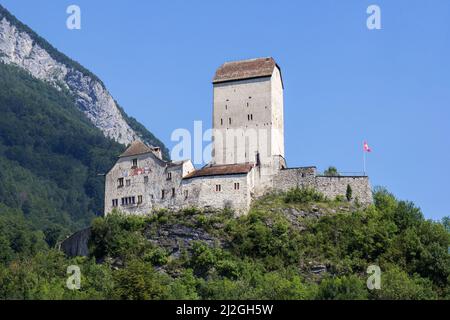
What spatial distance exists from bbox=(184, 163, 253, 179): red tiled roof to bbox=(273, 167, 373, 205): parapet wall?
10.00ft

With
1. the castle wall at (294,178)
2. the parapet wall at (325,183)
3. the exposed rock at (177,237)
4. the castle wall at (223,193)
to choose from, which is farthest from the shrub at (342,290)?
the castle wall at (294,178)

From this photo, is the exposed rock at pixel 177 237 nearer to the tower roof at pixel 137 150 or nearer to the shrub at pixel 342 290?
the tower roof at pixel 137 150

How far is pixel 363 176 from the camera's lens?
82.7m

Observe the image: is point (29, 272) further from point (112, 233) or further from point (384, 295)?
point (384, 295)

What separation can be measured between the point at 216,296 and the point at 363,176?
19842mm

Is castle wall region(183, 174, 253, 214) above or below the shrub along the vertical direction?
above

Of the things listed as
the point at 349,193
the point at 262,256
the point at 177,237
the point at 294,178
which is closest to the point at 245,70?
the point at 294,178

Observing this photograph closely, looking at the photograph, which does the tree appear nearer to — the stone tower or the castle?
the castle

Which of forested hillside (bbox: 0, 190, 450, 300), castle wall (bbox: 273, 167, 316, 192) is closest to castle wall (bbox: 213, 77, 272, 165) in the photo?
castle wall (bbox: 273, 167, 316, 192)

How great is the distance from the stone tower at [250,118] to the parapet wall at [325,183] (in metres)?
1.16

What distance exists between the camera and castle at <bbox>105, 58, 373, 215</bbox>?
8250 centimetres

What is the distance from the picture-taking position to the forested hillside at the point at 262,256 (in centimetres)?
6994
